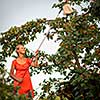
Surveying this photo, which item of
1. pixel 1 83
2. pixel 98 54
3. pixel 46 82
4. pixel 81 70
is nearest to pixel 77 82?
pixel 81 70

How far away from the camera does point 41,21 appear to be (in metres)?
8.48

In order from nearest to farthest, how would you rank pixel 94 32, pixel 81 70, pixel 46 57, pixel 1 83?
pixel 1 83, pixel 81 70, pixel 94 32, pixel 46 57

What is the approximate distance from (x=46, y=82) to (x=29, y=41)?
125 centimetres

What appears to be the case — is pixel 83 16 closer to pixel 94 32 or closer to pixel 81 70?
pixel 94 32

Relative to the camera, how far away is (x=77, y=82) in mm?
7027

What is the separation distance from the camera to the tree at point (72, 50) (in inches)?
275

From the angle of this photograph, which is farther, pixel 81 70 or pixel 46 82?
pixel 46 82

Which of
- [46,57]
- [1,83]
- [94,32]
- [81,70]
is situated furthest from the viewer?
[46,57]

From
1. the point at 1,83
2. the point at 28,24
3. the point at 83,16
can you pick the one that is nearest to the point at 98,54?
the point at 83,16

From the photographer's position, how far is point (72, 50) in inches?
291

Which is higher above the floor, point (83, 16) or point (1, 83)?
point (83, 16)

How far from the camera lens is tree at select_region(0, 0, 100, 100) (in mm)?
6988

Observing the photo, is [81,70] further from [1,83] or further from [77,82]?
[1,83]

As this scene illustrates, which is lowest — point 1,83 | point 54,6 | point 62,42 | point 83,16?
point 1,83
